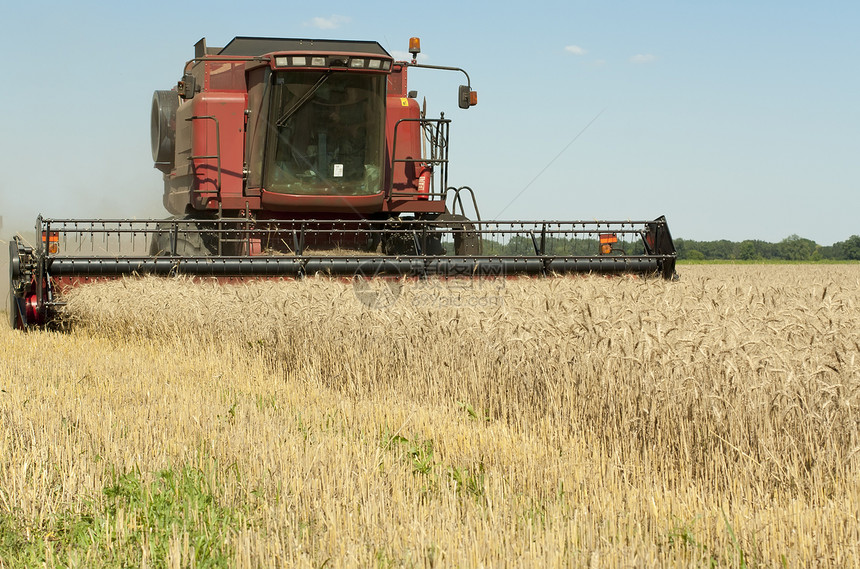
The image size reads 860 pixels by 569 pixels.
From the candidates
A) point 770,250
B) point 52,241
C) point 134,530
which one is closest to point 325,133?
point 52,241

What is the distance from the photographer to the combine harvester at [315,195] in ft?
26.5

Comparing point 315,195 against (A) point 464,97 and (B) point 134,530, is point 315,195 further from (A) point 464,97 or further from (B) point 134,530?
(B) point 134,530

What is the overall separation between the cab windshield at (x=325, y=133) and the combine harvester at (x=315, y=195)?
0.04 ft

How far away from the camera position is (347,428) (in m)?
4.09

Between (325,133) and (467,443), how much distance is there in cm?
574

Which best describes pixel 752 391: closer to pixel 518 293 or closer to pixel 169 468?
pixel 169 468

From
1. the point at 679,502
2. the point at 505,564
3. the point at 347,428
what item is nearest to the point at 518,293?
the point at 347,428

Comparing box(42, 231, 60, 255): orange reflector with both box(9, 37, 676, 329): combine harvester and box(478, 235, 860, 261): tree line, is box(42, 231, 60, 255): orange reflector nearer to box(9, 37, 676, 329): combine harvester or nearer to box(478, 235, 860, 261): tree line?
box(9, 37, 676, 329): combine harvester

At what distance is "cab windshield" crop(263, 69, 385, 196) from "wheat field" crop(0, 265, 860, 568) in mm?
3173

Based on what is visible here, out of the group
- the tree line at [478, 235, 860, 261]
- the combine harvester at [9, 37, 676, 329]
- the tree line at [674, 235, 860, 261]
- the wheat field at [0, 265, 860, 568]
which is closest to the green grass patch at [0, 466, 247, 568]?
the wheat field at [0, 265, 860, 568]

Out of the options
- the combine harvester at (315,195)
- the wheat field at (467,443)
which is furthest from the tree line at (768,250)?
the wheat field at (467,443)

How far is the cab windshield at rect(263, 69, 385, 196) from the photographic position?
342 inches

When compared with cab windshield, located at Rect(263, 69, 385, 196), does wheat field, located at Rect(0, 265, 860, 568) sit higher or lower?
lower

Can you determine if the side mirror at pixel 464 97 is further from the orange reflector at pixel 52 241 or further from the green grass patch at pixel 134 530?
the green grass patch at pixel 134 530
